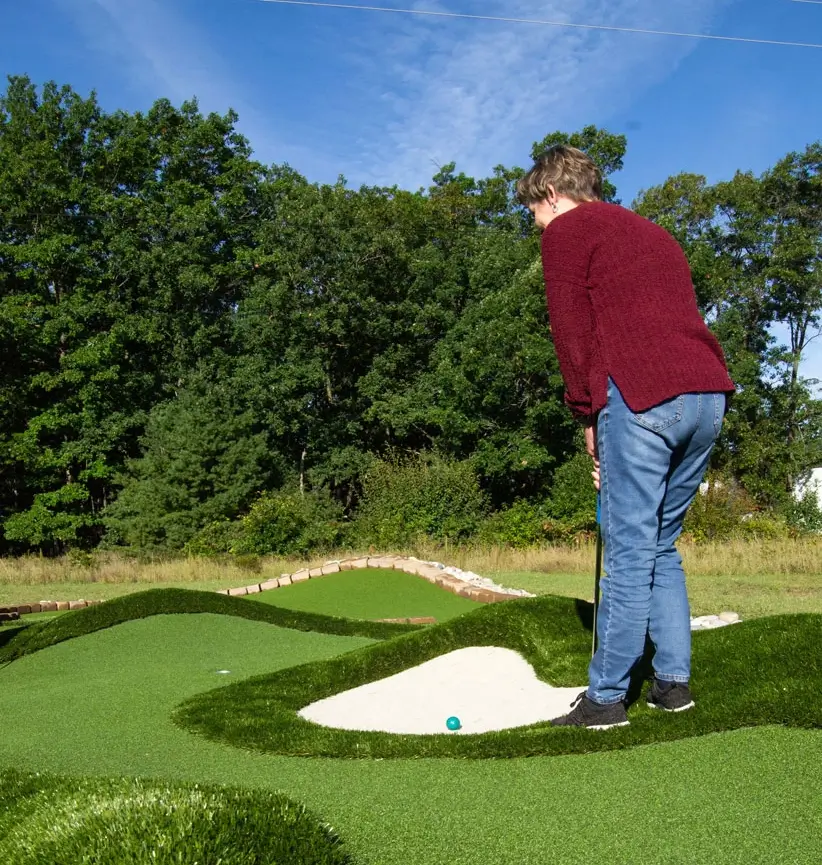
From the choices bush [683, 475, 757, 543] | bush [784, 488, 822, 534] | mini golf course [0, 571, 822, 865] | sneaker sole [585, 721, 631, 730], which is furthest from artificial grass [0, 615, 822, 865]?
bush [784, 488, 822, 534]

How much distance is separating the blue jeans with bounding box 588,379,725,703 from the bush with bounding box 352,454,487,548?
18.6 meters

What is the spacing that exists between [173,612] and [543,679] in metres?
4.09

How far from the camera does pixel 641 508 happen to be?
9.89ft

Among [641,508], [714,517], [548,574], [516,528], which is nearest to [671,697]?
[641,508]

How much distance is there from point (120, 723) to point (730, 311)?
87.2 ft

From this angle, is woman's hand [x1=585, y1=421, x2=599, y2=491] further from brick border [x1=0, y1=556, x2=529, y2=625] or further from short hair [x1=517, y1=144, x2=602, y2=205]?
brick border [x1=0, y1=556, x2=529, y2=625]

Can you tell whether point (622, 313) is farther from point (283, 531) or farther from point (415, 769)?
point (283, 531)

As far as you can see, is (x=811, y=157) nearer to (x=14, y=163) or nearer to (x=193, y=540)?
(x=193, y=540)

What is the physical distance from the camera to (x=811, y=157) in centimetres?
2872

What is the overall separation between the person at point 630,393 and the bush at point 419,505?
733 inches

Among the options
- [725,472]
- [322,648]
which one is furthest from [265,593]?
[725,472]

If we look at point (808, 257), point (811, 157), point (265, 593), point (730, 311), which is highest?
point (811, 157)

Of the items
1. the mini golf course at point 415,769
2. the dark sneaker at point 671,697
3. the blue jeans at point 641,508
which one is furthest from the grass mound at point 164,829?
the dark sneaker at point 671,697

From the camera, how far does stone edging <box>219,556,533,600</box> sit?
10883 millimetres
